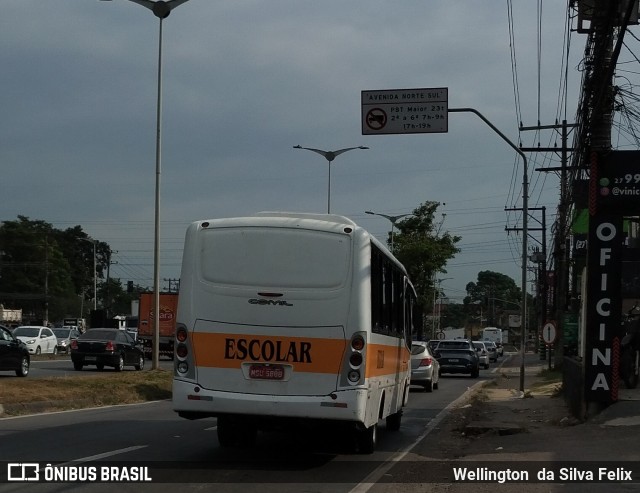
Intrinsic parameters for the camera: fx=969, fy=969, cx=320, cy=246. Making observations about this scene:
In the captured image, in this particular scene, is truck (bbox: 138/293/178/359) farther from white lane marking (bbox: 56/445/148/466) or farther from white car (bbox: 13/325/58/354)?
white lane marking (bbox: 56/445/148/466)

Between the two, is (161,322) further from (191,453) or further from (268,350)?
(268,350)

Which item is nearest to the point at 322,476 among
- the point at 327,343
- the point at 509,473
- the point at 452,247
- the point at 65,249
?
the point at 327,343

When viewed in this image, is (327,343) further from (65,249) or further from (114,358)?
(65,249)

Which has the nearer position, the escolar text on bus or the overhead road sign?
the escolar text on bus

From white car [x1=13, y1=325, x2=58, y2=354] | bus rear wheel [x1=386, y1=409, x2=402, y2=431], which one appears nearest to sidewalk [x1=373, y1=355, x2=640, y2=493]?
bus rear wheel [x1=386, y1=409, x2=402, y2=431]

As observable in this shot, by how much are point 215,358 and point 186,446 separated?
2.39 m

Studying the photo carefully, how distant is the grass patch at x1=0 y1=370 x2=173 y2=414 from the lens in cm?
1923

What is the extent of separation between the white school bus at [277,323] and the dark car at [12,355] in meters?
16.6

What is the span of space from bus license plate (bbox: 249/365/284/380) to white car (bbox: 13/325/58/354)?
127ft

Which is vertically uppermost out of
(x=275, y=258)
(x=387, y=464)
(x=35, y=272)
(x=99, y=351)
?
(x=35, y=272)

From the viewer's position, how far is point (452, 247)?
6638 cm

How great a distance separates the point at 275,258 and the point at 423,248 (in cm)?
5214

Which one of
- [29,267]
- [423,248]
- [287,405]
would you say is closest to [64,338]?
[423,248]

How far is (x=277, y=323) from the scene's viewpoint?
1168 cm
